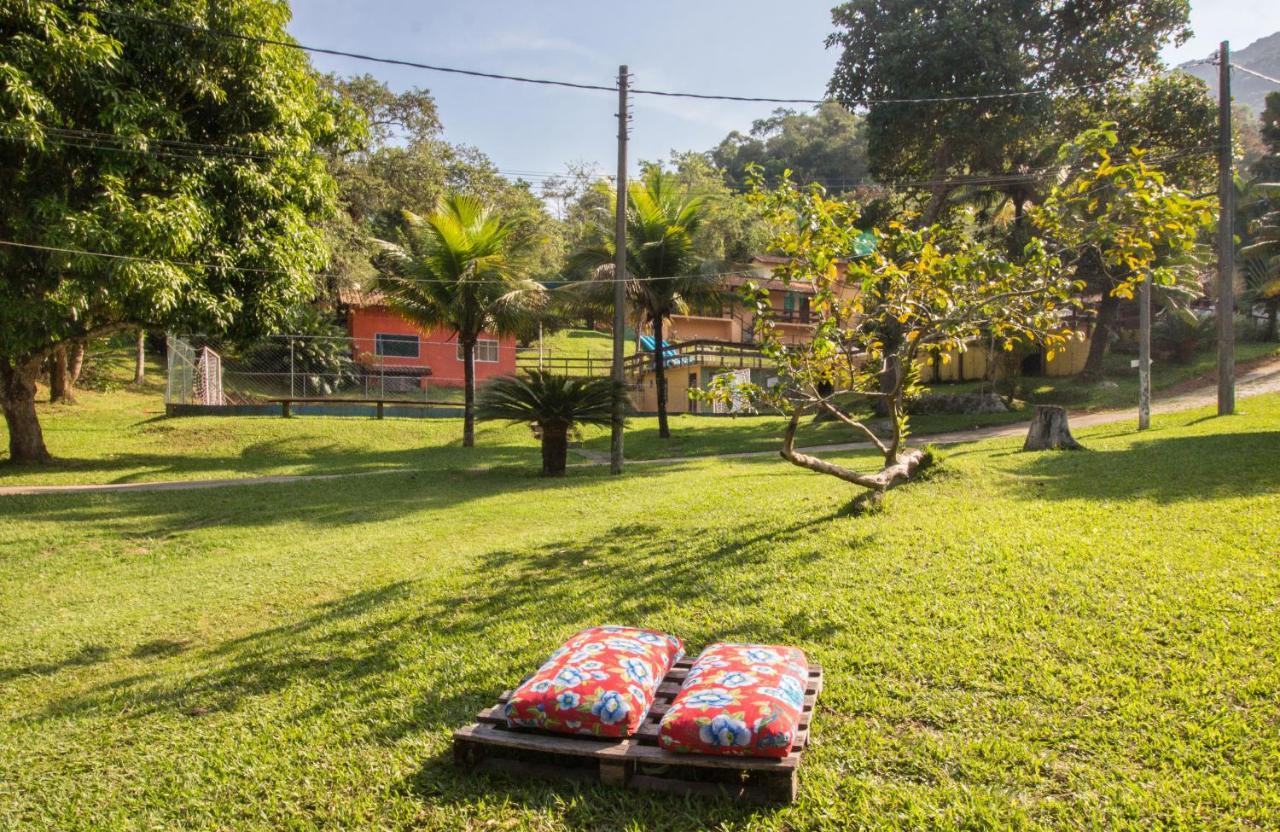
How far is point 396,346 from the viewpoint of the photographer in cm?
3309

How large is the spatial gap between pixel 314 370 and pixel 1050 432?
2447 cm

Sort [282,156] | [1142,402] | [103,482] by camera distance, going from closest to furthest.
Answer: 1. [103,482]
2. [282,156]
3. [1142,402]

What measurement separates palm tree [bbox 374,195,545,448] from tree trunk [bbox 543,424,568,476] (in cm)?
526

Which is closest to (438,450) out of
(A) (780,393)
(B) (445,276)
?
(B) (445,276)

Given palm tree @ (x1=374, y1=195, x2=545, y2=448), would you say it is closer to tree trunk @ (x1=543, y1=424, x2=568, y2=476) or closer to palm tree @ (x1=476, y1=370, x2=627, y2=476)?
tree trunk @ (x1=543, y1=424, x2=568, y2=476)

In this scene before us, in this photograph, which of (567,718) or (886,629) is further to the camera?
(886,629)

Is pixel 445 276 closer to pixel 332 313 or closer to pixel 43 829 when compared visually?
pixel 332 313

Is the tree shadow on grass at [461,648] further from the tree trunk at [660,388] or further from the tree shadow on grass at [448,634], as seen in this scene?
the tree trunk at [660,388]

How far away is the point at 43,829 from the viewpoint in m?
3.47

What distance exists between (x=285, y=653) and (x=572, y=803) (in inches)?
121

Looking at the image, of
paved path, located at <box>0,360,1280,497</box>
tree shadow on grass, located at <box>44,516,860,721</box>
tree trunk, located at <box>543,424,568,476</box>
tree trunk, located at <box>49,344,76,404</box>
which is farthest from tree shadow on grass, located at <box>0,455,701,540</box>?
tree trunk, located at <box>49,344,76,404</box>

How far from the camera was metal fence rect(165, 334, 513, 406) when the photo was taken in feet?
78.5

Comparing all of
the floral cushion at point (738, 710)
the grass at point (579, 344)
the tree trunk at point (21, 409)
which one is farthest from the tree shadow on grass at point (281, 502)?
the grass at point (579, 344)

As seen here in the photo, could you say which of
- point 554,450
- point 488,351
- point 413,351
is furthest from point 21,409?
point 488,351
